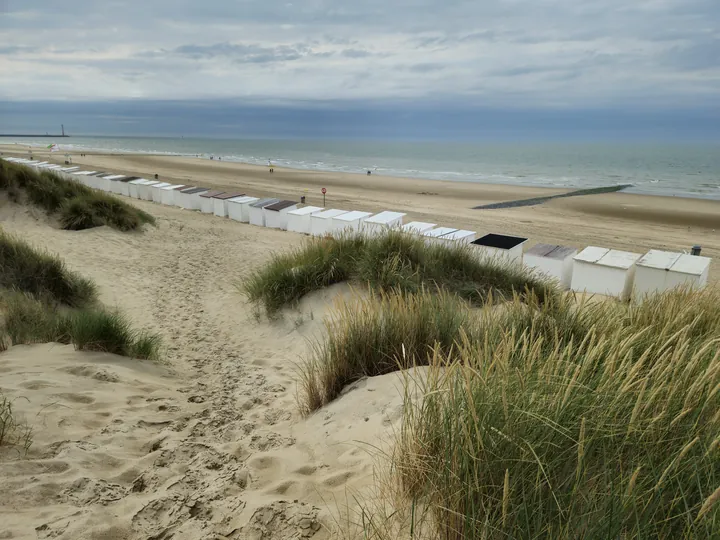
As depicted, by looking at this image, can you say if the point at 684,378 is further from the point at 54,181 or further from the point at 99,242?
the point at 54,181

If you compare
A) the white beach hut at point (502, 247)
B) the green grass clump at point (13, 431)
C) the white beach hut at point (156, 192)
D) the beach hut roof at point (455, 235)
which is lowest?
the green grass clump at point (13, 431)

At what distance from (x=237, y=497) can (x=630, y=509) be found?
194cm

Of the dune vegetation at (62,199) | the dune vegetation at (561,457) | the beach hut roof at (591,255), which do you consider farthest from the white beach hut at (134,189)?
the dune vegetation at (561,457)

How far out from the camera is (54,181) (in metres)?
11.4

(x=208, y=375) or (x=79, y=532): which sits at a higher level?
(x=79, y=532)

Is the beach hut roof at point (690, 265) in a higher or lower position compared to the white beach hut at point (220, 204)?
lower

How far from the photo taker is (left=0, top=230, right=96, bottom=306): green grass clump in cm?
591

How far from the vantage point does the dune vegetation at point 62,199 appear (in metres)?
10.6

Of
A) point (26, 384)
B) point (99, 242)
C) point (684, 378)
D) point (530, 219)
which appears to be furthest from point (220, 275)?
point (530, 219)

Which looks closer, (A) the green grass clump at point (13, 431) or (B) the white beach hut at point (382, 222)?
(A) the green grass clump at point (13, 431)

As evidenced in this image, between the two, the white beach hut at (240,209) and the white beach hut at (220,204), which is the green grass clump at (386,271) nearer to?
the white beach hut at (240,209)

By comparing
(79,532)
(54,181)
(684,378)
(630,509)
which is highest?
(54,181)

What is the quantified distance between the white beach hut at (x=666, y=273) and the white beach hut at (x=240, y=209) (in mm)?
12109

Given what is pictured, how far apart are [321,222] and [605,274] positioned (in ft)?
26.1
